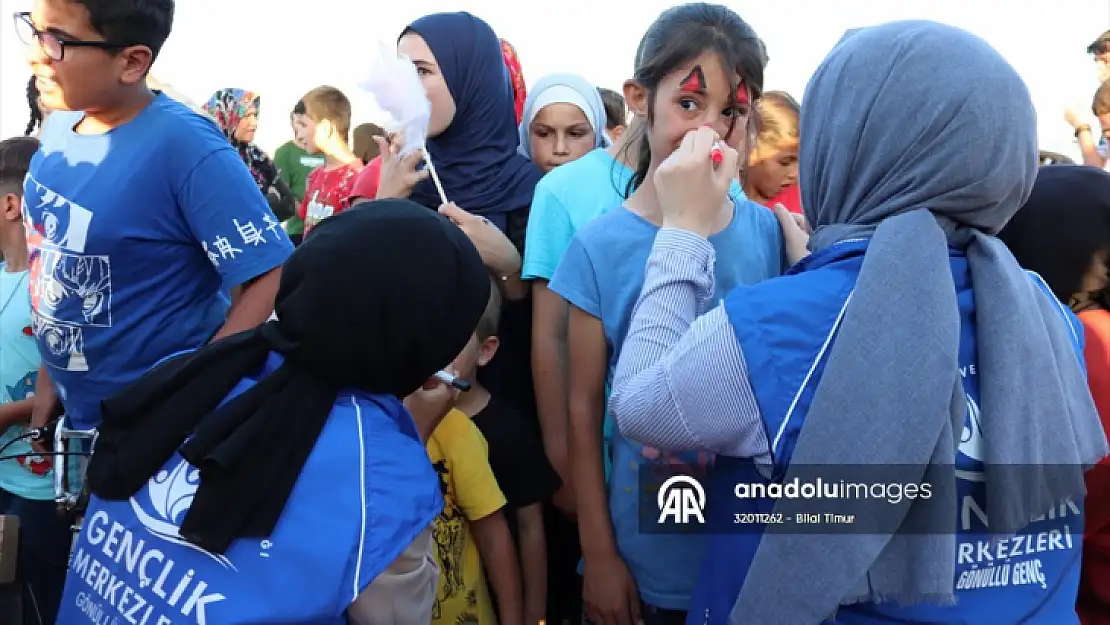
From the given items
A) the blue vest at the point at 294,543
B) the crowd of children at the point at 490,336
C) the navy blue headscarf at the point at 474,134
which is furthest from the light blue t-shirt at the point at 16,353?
the blue vest at the point at 294,543

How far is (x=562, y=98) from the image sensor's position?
3.71 m

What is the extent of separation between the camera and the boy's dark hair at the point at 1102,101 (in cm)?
539

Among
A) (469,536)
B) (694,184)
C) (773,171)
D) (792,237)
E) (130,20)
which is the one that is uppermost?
(130,20)

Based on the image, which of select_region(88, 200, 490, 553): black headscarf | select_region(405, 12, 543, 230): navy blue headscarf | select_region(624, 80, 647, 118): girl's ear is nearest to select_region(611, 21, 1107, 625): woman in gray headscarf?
select_region(88, 200, 490, 553): black headscarf

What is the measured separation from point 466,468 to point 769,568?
1.27 meters

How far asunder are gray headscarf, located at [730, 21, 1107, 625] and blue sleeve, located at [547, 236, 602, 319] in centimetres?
63

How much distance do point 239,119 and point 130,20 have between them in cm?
462

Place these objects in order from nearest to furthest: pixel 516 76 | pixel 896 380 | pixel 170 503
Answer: pixel 896 380 → pixel 170 503 → pixel 516 76

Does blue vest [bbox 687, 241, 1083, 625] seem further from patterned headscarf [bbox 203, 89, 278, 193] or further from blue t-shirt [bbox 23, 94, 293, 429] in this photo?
patterned headscarf [bbox 203, 89, 278, 193]

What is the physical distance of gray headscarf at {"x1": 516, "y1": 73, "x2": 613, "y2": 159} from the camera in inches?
147

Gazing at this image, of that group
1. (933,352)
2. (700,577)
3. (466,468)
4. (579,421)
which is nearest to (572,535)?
(466,468)

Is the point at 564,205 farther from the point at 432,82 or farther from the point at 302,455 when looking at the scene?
the point at 302,455

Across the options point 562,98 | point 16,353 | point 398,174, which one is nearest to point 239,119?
point 562,98

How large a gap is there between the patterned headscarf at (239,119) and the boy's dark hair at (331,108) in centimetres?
50
